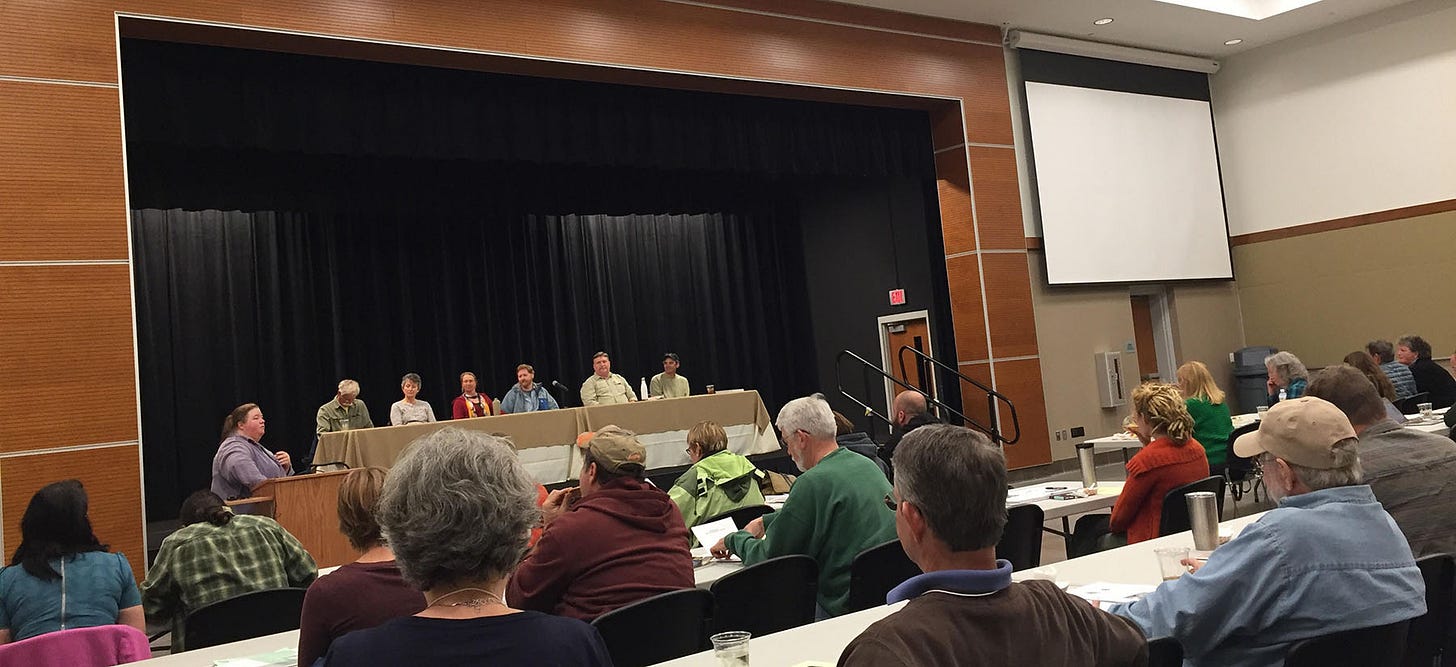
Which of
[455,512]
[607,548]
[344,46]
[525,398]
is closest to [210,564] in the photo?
[607,548]

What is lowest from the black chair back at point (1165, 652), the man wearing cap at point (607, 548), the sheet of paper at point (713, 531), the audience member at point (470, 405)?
the sheet of paper at point (713, 531)

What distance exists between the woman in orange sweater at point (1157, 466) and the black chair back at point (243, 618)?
9.77 ft

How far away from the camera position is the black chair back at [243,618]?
3.30 m

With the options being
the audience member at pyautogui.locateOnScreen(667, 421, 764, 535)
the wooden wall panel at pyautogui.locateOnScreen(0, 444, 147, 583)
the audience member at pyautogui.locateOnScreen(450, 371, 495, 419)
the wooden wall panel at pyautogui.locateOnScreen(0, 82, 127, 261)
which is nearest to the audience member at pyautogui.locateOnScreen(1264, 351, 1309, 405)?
the audience member at pyautogui.locateOnScreen(667, 421, 764, 535)

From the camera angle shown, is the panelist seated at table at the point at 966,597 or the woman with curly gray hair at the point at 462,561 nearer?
the panelist seated at table at the point at 966,597

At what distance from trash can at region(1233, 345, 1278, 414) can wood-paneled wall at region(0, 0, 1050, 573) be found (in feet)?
10.8

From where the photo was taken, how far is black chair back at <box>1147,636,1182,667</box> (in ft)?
5.80

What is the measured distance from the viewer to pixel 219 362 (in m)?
10.4

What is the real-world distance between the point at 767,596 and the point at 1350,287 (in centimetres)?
1098

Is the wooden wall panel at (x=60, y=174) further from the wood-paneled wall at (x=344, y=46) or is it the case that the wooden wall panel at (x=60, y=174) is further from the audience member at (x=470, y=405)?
the audience member at (x=470, y=405)

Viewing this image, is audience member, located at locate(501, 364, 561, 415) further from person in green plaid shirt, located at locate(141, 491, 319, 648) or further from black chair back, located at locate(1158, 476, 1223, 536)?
black chair back, located at locate(1158, 476, 1223, 536)

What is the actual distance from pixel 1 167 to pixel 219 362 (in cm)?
452

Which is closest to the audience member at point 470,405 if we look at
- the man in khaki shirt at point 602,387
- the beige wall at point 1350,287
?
the man in khaki shirt at point 602,387

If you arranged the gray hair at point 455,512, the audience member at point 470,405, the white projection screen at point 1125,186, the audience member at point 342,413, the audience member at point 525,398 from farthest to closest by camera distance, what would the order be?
the white projection screen at point 1125,186, the audience member at point 525,398, the audience member at point 470,405, the audience member at point 342,413, the gray hair at point 455,512
